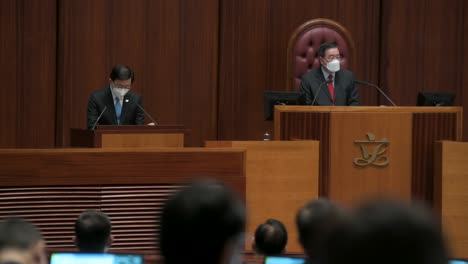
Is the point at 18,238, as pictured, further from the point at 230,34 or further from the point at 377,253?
the point at 230,34

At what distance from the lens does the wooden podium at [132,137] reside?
6.62 meters

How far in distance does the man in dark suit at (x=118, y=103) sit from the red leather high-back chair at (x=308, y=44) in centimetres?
207

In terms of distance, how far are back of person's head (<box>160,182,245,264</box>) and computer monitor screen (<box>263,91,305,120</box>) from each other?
19.3 ft

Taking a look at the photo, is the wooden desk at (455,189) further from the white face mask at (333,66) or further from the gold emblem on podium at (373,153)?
the white face mask at (333,66)

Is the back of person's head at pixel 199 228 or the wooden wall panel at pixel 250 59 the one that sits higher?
the wooden wall panel at pixel 250 59

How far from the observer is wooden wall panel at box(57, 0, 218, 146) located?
9.54 meters

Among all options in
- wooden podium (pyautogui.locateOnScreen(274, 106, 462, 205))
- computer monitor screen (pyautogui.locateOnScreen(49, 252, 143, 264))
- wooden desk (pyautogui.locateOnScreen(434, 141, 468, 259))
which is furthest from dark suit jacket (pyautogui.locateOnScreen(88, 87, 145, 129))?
computer monitor screen (pyautogui.locateOnScreen(49, 252, 143, 264))

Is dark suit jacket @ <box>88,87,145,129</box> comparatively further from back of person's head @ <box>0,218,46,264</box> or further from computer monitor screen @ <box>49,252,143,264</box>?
back of person's head @ <box>0,218,46,264</box>

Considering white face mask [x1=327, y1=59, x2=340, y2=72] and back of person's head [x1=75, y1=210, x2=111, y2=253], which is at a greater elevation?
white face mask [x1=327, y1=59, x2=340, y2=72]

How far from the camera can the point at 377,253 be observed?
1.10 meters

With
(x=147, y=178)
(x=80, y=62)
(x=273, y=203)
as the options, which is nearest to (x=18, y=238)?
(x=147, y=178)

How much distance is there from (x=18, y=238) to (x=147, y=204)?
448cm

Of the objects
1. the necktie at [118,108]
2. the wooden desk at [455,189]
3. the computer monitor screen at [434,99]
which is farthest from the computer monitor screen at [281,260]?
the necktie at [118,108]

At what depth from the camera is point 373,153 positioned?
7113mm
